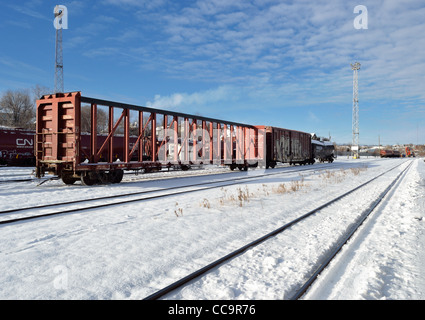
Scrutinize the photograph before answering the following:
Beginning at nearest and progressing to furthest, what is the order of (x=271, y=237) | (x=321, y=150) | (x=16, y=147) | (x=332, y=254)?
(x=332, y=254) → (x=271, y=237) → (x=16, y=147) → (x=321, y=150)

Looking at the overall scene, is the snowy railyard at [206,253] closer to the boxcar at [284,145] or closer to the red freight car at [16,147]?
the boxcar at [284,145]

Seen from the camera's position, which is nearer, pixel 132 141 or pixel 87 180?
pixel 87 180

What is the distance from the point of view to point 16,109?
66.6 meters

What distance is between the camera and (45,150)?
1256cm

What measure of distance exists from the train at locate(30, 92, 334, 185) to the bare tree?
5555 cm

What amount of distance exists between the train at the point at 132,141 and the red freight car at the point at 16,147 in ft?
20.5

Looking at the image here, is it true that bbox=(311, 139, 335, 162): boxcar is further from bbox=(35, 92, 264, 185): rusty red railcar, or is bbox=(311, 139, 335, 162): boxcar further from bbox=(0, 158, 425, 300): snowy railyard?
bbox=(0, 158, 425, 300): snowy railyard

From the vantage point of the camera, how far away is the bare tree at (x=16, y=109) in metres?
65.8

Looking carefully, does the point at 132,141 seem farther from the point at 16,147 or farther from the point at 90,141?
the point at 90,141

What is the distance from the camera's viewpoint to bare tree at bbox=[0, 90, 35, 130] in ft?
216

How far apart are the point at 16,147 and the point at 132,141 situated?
9.33 meters

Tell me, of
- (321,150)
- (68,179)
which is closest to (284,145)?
(321,150)

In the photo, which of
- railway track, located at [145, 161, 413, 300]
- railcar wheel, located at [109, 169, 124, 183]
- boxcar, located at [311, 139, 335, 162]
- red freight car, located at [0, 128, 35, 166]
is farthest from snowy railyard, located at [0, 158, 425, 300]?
boxcar, located at [311, 139, 335, 162]
